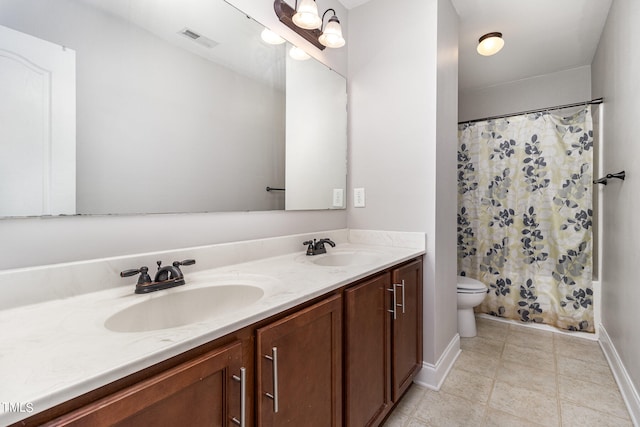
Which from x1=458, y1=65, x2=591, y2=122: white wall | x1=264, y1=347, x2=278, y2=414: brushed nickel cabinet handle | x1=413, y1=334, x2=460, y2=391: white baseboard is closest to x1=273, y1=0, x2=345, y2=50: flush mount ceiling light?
x1=264, y1=347, x2=278, y2=414: brushed nickel cabinet handle

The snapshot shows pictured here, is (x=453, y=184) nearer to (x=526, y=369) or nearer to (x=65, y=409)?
(x=526, y=369)

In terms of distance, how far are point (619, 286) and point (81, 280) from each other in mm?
2662

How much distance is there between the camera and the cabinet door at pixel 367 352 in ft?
3.56

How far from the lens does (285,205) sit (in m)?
1.60

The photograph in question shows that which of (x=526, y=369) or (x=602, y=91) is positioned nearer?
(x=526, y=369)

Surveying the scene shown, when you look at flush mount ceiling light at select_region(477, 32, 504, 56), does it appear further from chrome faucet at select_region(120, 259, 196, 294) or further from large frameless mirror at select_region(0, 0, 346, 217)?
chrome faucet at select_region(120, 259, 196, 294)

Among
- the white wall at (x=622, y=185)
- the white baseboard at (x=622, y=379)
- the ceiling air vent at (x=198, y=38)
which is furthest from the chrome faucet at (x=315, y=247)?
the white baseboard at (x=622, y=379)

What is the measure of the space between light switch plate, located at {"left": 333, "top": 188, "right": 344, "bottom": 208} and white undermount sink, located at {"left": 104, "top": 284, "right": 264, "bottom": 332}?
3.48 ft

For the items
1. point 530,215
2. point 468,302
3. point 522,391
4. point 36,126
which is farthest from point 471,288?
point 36,126

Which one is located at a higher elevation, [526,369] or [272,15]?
[272,15]

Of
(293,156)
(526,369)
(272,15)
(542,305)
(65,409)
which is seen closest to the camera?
(65,409)

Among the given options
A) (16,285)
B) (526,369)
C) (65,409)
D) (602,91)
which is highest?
(602,91)

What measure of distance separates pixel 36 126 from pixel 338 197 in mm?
1476

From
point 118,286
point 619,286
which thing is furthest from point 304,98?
point 619,286
